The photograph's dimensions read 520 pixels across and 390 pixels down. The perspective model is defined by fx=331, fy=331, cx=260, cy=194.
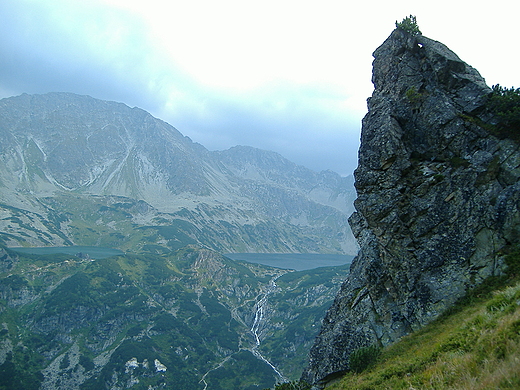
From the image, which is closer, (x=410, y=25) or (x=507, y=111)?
(x=507, y=111)

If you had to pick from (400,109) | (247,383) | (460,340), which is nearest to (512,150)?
(400,109)

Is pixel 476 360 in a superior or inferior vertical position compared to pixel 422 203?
inferior

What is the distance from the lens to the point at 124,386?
7269 inches

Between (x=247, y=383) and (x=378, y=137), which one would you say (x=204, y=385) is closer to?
(x=247, y=383)

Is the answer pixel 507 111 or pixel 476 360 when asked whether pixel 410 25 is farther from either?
pixel 476 360

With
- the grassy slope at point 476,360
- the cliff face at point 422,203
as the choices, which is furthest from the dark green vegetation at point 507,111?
the grassy slope at point 476,360

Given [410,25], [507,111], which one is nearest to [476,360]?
[507,111]

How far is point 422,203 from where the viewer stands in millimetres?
35344

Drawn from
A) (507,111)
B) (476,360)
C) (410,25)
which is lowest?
(476,360)

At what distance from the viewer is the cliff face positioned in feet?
103

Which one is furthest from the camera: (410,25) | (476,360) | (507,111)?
(410,25)

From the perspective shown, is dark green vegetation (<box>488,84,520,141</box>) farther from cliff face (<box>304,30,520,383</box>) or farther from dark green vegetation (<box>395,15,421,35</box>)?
dark green vegetation (<box>395,15,421,35</box>)

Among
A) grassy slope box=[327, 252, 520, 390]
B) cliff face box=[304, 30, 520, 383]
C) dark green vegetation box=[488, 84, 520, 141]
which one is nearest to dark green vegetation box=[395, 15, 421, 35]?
cliff face box=[304, 30, 520, 383]

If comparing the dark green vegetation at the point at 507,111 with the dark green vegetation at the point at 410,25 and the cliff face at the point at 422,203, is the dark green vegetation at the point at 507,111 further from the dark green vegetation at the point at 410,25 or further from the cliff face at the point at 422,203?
the dark green vegetation at the point at 410,25
